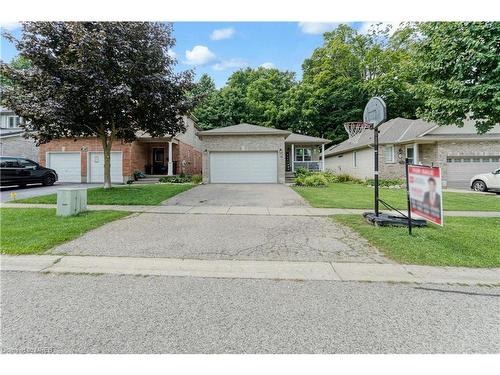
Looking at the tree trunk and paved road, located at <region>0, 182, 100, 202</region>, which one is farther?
the tree trunk

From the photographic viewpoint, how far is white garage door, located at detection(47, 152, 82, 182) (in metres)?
19.0

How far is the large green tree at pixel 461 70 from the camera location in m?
6.36

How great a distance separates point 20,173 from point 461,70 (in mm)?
18811

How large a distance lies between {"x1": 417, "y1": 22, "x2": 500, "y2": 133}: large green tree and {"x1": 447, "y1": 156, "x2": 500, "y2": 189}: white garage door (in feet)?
38.9

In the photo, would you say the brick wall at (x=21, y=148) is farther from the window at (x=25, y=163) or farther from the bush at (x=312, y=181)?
the bush at (x=312, y=181)

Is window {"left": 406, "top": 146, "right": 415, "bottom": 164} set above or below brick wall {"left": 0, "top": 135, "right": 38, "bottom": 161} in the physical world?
below

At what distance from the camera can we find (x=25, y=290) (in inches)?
135

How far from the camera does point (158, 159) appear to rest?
70.9ft

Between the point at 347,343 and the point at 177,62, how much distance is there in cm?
1243

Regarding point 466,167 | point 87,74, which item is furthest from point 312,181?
point 87,74

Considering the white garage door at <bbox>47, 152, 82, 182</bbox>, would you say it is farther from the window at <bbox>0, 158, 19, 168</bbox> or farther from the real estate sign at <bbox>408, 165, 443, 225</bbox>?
the real estate sign at <bbox>408, 165, 443, 225</bbox>

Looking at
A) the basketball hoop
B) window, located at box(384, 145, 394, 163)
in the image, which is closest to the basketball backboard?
window, located at box(384, 145, 394, 163)

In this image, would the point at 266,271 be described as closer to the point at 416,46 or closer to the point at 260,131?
the point at 416,46

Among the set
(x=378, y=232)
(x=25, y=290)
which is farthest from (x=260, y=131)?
(x=25, y=290)
